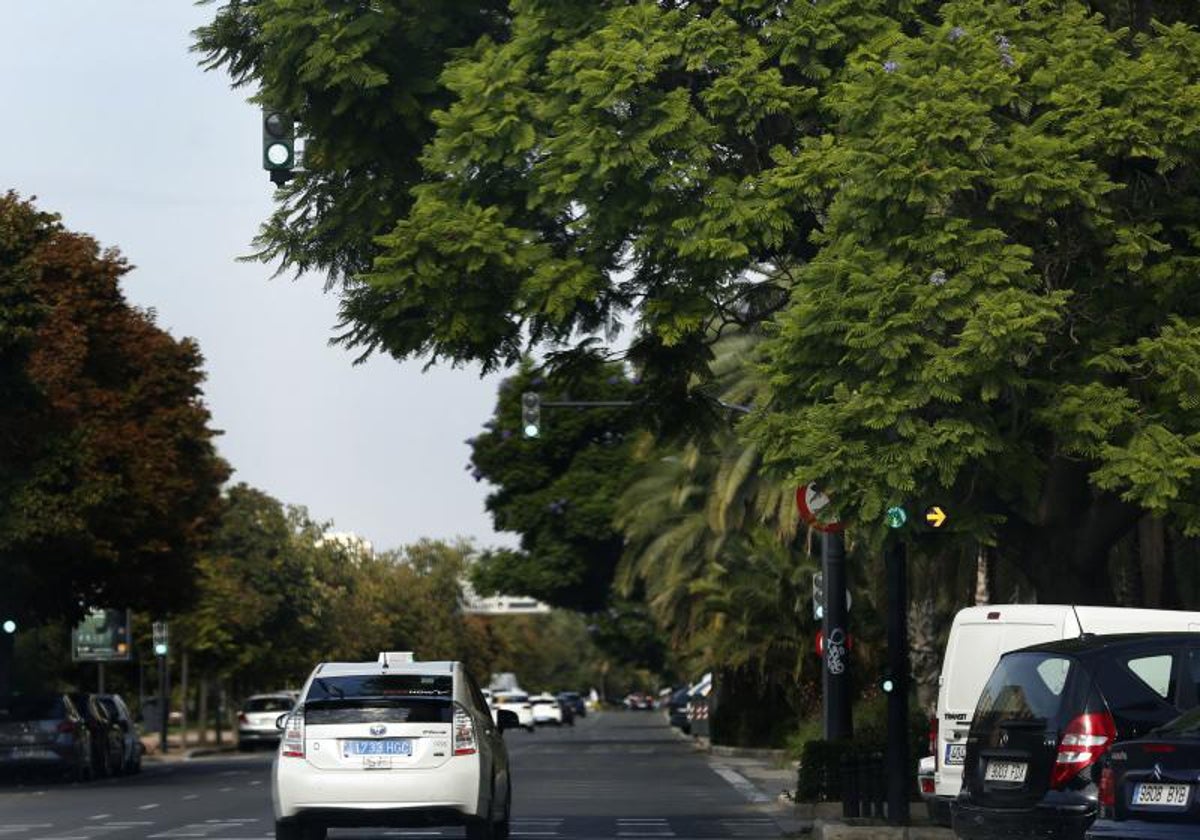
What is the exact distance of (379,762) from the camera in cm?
1911

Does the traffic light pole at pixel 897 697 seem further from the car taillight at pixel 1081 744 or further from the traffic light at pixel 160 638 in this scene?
the traffic light at pixel 160 638

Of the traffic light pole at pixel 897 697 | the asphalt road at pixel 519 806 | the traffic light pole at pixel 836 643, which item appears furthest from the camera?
the traffic light pole at pixel 836 643

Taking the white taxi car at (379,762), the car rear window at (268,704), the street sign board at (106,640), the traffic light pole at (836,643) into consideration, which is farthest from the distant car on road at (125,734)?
the white taxi car at (379,762)

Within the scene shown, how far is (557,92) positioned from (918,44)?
340cm

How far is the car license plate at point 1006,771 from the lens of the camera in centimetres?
1498

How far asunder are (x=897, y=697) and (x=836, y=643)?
6.08 metres

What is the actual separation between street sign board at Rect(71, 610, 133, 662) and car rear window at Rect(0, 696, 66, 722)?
13717 mm

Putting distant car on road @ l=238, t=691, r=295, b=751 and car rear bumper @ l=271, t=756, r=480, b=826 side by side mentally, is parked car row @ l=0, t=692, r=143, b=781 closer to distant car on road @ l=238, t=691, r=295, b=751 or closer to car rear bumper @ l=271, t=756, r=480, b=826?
distant car on road @ l=238, t=691, r=295, b=751

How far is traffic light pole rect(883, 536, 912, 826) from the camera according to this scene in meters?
21.5

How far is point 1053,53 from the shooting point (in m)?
19.8

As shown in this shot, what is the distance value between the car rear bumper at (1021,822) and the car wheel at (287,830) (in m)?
6.06

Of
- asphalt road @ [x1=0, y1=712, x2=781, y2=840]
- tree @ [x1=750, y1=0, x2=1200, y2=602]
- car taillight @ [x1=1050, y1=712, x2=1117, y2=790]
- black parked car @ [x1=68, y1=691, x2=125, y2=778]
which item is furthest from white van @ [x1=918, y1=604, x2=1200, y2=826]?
black parked car @ [x1=68, y1=691, x2=125, y2=778]

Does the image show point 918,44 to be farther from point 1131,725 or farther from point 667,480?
point 667,480

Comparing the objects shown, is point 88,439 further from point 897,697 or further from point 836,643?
point 897,697
